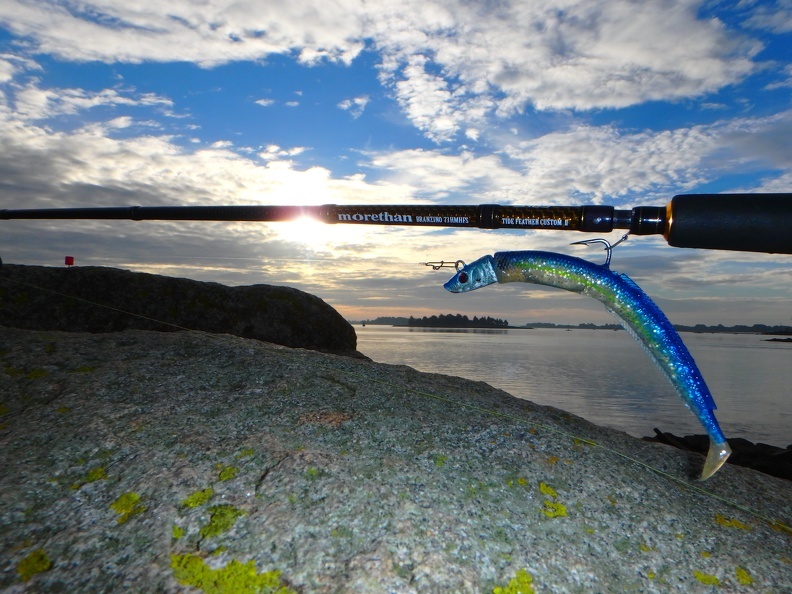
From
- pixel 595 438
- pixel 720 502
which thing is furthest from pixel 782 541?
pixel 595 438

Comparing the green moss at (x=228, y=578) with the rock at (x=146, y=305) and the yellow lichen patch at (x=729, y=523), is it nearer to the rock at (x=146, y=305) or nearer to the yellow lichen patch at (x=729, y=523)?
the yellow lichen patch at (x=729, y=523)

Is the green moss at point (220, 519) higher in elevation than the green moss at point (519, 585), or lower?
higher

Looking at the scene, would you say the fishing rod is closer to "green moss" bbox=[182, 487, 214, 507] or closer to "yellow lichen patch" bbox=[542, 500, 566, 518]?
"yellow lichen patch" bbox=[542, 500, 566, 518]

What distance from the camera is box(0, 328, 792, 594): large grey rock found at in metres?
2.57

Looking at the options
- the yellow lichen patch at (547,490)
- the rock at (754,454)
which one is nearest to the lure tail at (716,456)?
the yellow lichen patch at (547,490)

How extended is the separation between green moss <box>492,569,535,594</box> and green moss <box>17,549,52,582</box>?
7.69 feet

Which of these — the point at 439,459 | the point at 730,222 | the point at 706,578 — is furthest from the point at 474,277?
the point at 706,578

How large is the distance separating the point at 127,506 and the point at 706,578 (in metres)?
3.45

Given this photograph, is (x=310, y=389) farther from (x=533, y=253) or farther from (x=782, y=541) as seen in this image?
(x=782, y=541)

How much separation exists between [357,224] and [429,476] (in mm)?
1762

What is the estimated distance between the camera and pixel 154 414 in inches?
153

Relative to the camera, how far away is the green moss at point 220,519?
2.72 m

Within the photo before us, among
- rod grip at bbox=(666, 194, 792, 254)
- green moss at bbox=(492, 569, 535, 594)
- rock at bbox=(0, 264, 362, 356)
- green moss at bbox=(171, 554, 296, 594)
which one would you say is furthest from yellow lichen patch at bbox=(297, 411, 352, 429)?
rock at bbox=(0, 264, 362, 356)

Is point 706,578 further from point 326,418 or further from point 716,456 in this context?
point 326,418
